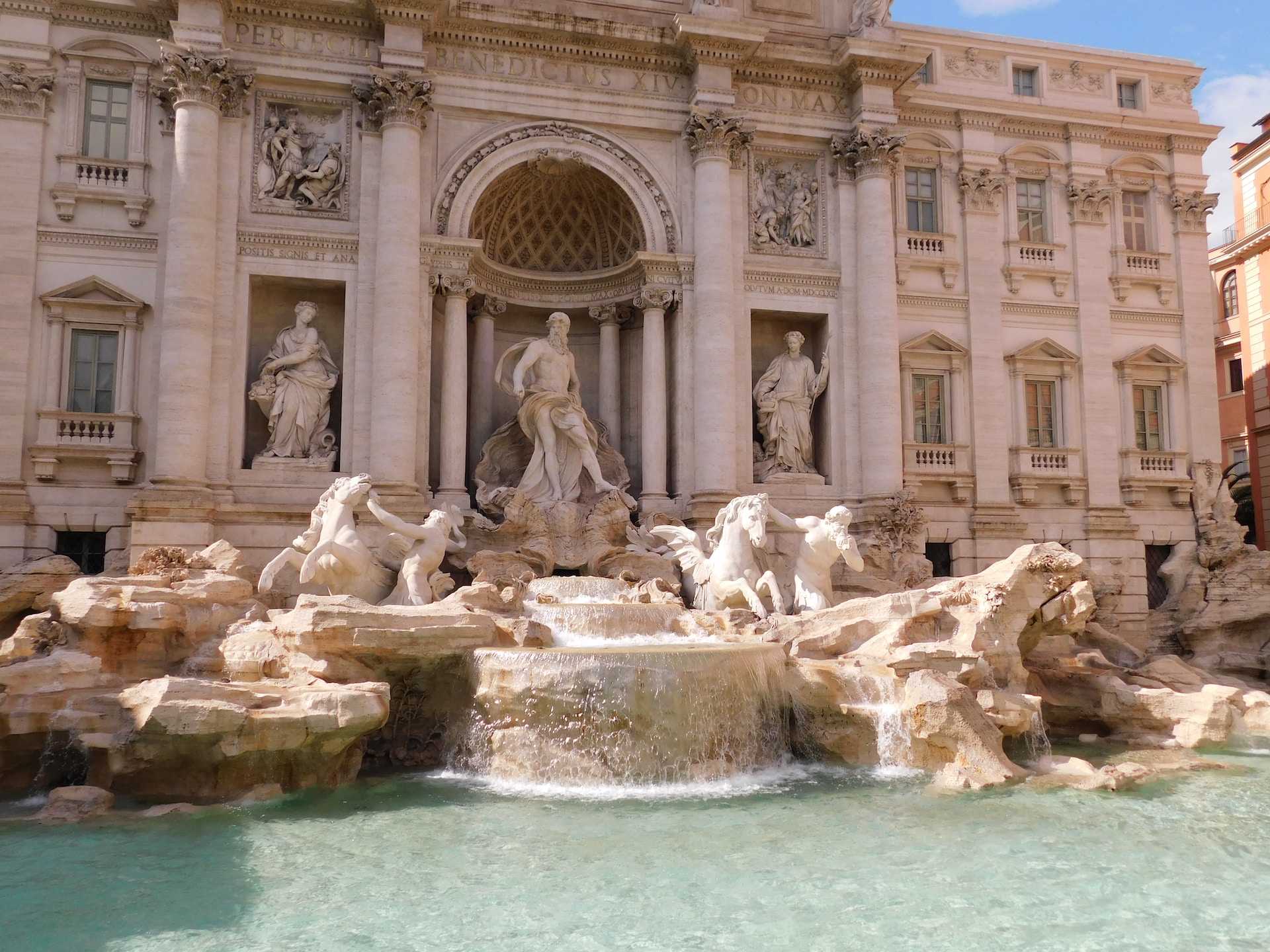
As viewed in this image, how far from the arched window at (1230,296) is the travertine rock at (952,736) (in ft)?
80.4

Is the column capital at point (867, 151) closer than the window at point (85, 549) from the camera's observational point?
No

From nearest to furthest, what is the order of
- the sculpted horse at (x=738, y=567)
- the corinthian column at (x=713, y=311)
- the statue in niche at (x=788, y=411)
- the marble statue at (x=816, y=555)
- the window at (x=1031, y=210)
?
the marble statue at (x=816, y=555) < the sculpted horse at (x=738, y=567) < the corinthian column at (x=713, y=311) < the statue in niche at (x=788, y=411) < the window at (x=1031, y=210)

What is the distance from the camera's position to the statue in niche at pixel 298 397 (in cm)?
1675

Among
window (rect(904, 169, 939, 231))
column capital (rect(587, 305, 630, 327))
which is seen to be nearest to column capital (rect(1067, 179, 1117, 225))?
window (rect(904, 169, 939, 231))

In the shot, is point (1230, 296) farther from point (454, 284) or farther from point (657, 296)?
point (454, 284)

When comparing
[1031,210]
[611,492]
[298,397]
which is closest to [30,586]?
[298,397]

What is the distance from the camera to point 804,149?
19.8 m

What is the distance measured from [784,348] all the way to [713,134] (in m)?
4.46

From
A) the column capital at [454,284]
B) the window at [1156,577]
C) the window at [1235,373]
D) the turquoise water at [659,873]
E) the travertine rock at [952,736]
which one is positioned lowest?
the turquoise water at [659,873]

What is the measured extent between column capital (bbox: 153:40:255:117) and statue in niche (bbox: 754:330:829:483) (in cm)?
1067

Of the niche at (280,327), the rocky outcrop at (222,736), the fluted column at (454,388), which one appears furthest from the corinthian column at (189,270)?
the rocky outcrop at (222,736)

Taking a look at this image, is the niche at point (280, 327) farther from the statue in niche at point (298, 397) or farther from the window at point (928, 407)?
the window at point (928, 407)

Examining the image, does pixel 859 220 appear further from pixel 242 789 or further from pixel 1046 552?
pixel 242 789

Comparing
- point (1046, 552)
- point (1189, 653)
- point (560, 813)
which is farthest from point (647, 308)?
point (1189, 653)
